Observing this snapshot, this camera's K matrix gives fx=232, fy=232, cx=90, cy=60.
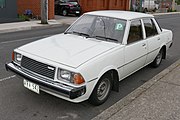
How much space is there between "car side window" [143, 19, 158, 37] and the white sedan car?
0.08 feet

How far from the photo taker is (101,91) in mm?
4000

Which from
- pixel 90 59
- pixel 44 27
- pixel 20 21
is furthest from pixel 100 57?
pixel 20 21

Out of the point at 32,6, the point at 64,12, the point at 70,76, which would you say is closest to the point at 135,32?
the point at 70,76

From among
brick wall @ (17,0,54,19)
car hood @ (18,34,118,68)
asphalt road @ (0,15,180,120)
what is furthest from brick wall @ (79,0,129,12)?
car hood @ (18,34,118,68)

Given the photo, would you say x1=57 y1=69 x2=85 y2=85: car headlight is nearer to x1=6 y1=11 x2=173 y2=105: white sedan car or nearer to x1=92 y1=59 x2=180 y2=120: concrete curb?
x1=6 y1=11 x2=173 y2=105: white sedan car

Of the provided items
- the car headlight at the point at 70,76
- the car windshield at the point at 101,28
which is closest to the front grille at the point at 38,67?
the car headlight at the point at 70,76

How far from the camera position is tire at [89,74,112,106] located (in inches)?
149

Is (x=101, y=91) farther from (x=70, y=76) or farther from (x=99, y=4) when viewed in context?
(x=99, y=4)

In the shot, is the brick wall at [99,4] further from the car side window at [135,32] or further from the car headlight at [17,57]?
the car headlight at [17,57]

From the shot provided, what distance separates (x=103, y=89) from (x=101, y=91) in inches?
2.2

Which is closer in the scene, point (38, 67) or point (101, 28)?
point (38, 67)

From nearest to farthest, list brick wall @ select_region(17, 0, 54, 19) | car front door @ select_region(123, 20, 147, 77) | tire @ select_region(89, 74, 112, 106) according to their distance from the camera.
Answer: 1. tire @ select_region(89, 74, 112, 106)
2. car front door @ select_region(123, 20, 147, 77)
3. brick wall @ select_region(17, 0, 54, 19)

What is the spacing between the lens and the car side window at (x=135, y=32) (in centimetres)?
462

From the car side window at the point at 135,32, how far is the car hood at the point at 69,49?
0.53 m
